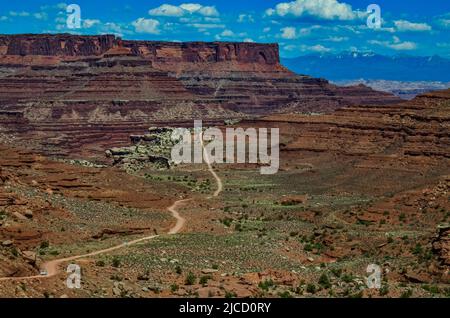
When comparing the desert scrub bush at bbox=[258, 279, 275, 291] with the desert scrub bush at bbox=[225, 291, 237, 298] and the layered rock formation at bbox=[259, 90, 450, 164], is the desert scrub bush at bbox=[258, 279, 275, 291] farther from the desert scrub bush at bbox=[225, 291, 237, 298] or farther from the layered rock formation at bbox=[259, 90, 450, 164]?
the layered rock formation at bbox=[259, 90, 450, 164]

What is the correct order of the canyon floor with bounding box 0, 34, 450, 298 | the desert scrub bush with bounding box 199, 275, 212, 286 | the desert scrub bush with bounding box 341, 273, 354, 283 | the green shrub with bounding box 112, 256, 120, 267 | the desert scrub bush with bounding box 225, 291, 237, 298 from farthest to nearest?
the green shrub with bounding box 112, 256, 120, 267, the desert scrub bush with bounding box 341, 273, 354, 283, the desert scrub bush with bounding box 199, 275, 212, 286, the canyon floor with bounding box 0, 34, 450, 298, the desert scrub bush with bounding box 225, 291, 237, 298

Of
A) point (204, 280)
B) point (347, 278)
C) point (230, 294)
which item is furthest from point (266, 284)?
point (347, 278)

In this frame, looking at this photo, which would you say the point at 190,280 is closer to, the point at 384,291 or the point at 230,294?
the point at 230,294

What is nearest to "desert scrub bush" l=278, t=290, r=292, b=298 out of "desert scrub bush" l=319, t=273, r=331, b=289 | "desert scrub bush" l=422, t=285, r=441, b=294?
"desert scrub bush" l=319, t=273, r=331, b=289

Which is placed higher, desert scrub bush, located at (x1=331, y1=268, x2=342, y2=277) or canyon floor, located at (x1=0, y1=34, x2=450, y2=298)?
canyon floor, located at (x1=0, y1=34, x2=450, y2=298)

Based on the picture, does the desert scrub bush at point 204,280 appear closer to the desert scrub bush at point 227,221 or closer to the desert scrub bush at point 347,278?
the desert scrub bush at point 347,278

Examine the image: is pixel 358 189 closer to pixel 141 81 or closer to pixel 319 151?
pixel 319 151

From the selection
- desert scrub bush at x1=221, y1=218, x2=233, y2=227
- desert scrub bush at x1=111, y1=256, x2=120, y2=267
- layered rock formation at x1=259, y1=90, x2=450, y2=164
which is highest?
layered rock formation at x1=259, y1=90, x2=450, y2=164

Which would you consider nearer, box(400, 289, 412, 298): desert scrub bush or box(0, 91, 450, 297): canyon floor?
box(400, 289, 412, 298): desert scrub bush

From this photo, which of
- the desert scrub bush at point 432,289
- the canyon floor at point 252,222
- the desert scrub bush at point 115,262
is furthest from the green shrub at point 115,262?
the desert scrub bush at point 432,289
